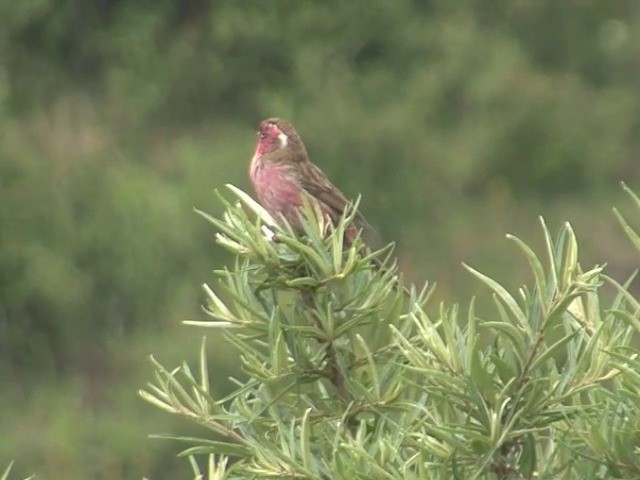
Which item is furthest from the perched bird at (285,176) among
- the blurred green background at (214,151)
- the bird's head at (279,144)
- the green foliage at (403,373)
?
the blurred green background at (214,151)

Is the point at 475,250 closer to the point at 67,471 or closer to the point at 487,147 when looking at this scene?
the point at 487,147

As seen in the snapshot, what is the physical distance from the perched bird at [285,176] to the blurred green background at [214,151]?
26.1ft

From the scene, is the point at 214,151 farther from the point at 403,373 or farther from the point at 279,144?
the point at 403,373

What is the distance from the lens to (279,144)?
Answer: 3.92 m

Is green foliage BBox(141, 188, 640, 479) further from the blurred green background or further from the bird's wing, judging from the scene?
the blurred green background

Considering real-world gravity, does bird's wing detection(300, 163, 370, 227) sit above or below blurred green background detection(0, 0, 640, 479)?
above

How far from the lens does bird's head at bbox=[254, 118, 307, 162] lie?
3.83 m

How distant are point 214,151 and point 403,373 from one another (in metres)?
11.8

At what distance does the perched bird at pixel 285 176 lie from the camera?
335 cm

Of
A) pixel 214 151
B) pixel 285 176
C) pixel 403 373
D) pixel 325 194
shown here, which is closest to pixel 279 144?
pixel 285 176

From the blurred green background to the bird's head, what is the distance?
7.93m

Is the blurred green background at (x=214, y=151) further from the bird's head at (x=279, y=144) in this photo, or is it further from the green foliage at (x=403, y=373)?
the green foliage at (x=403, y=373)

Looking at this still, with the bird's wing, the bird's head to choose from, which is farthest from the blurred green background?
the bird's wing

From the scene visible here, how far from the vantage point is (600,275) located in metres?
1.42
